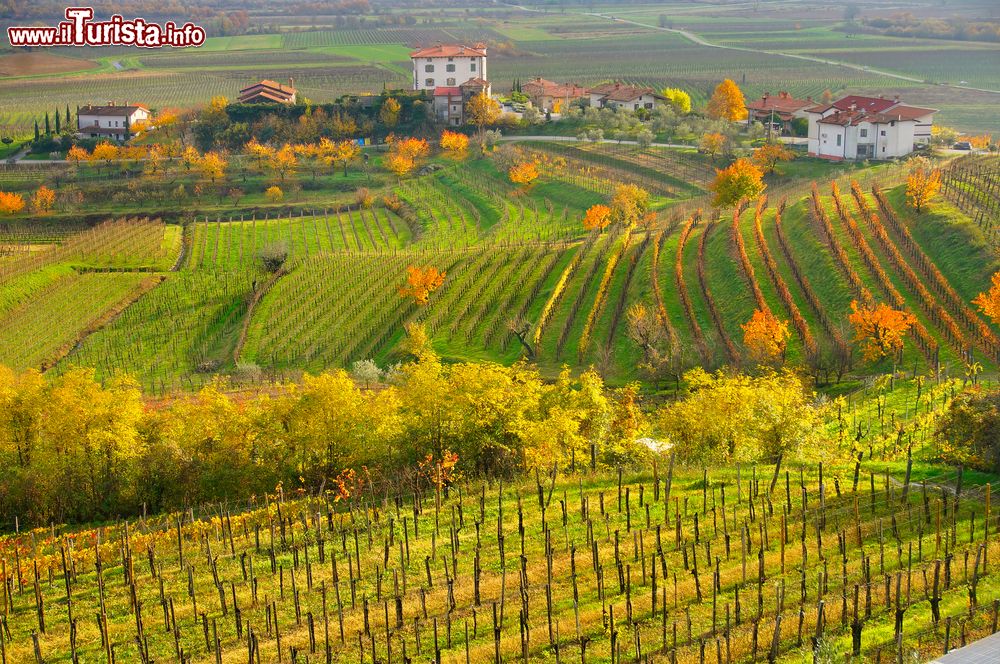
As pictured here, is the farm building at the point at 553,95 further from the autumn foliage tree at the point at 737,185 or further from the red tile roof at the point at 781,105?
the autumn foliage tree at the point at 737,185

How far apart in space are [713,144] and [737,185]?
27.1 m

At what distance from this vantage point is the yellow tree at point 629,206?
90.4m

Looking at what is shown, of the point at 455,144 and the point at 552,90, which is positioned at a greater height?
the point at 552,90

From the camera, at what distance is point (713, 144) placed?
111562 millimetres

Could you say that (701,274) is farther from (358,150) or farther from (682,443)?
(358,150)

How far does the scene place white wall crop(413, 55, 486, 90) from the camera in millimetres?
154875

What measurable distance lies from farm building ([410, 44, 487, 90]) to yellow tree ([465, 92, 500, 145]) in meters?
17.3

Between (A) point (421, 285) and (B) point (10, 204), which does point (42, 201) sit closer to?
(B) point (10, 204)

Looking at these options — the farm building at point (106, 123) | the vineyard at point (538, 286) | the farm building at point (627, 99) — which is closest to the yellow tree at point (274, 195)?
the vineyard at point (538, 286)

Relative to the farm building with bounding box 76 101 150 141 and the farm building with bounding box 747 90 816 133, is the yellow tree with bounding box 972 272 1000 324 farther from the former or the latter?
the farm building with bounding box 76 101 150 141

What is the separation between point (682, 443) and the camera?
44.9 metres

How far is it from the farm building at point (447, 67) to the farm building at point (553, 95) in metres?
7.70

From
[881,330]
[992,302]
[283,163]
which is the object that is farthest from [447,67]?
[992,302]

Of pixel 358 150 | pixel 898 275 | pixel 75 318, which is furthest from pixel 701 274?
pixel 358 150
